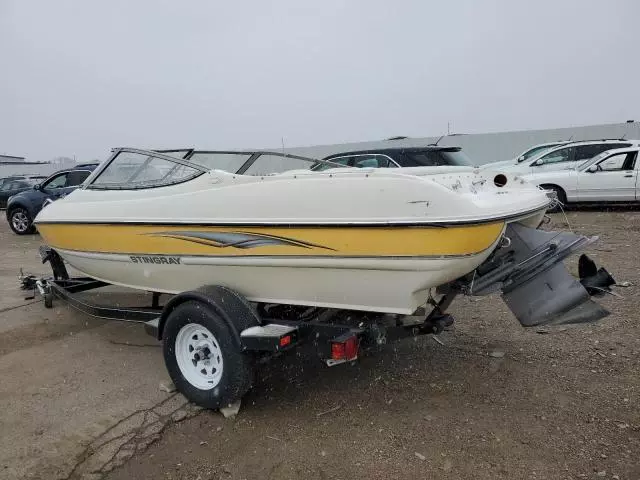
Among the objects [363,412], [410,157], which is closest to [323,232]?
[363,412]

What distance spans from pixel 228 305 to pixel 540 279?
2.05 m

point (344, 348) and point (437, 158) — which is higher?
point (437, 158)

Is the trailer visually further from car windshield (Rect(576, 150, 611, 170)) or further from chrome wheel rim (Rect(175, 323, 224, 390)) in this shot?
car windshield (Rect(576, 150, 611, 170))

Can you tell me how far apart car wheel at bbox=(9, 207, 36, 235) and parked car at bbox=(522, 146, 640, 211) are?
472 inches

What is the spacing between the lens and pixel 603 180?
1182 centimetres

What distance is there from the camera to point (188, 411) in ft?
11.6

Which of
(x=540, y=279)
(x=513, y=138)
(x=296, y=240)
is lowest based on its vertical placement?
(x=540, y=279)

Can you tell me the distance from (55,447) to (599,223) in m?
10.2

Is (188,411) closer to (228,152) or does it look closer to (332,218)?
(332,218)

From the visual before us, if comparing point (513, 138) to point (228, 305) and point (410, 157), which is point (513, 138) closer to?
point (410, 157)

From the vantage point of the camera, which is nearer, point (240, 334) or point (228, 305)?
point (240, 334)

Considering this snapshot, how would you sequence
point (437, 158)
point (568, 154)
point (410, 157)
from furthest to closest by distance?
point (568, 154)
point (410, 157)
point (437, 158)

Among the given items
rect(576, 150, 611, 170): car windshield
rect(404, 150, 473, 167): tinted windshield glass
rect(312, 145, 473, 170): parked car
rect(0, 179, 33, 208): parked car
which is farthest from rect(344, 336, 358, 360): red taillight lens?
rect(0, 179, 33, 208): parked car

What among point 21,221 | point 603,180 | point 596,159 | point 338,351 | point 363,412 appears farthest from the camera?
point 21,221
